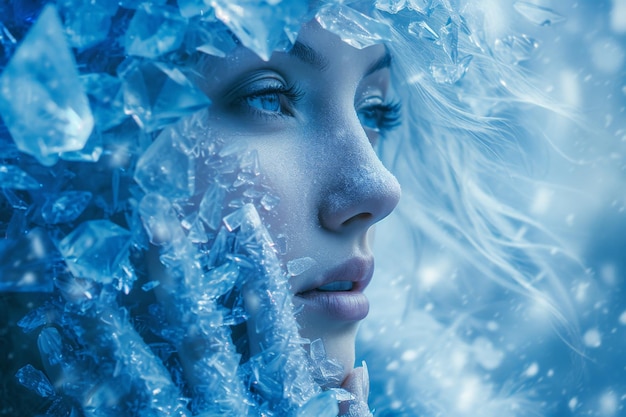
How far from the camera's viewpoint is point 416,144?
147 centimetres

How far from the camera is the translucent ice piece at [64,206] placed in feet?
2.26

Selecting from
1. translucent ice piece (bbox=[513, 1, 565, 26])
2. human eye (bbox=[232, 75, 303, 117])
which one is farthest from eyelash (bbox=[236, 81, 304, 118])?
translucent ice piece (bbox=[513, 1, 565, 26])

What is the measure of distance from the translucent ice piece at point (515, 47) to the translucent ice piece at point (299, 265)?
63 centimetres

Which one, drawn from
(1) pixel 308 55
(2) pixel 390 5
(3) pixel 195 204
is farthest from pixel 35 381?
(2) pixel 390 5

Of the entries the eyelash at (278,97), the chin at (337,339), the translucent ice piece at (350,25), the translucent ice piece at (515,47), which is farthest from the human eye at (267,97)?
the translucent ice piece at (515,47)

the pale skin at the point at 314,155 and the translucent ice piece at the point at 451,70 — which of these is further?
the translucent ice piece at the point at 451,70

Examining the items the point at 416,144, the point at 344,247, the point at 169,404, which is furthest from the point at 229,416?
the point at 416,144

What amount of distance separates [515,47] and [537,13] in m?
0.07

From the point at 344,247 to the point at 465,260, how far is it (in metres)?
0.69

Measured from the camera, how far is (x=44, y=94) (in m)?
0.58

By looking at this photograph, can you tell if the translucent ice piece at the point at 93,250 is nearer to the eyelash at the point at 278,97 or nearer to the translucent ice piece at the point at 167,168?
the translucent ice piece at the point at 167,168

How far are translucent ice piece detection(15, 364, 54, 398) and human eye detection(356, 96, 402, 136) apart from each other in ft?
2.51

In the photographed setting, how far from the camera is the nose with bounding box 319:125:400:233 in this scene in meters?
0.87

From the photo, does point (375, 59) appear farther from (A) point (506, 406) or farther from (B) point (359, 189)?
(A) point (506, 406)
